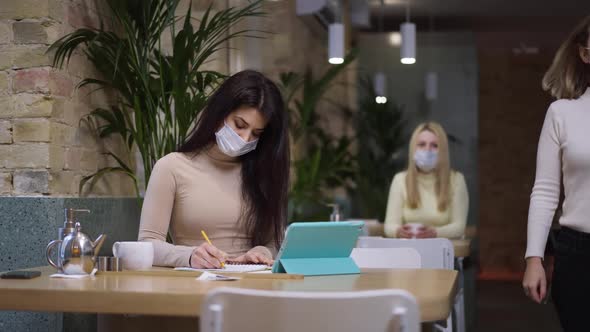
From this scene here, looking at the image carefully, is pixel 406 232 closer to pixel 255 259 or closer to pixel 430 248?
pixel 430 248

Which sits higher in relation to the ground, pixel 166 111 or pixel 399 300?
pixel 166 111

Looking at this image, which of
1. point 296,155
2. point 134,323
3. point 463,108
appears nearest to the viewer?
point 134,323

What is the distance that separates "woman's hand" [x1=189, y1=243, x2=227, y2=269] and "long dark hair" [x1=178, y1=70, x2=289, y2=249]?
1.41ft

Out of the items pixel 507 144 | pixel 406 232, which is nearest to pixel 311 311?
pixel 406 232

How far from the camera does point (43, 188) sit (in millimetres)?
3463

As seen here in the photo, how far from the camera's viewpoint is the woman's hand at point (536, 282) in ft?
8.05

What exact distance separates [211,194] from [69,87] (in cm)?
106

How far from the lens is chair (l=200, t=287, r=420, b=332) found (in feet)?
5.53

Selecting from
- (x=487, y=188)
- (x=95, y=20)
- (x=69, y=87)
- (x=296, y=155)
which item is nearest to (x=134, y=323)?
(x=69, y=87)

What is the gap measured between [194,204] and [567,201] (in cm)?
118

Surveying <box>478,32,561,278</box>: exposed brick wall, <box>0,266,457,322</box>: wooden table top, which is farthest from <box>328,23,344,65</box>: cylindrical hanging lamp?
<box>478,32,561,278</box>: exposed brick wall

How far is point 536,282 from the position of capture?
2.45 metres

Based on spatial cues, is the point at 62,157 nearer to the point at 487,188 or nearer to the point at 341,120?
the point at 341,120

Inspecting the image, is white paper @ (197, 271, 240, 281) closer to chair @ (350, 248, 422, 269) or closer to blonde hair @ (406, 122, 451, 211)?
chair @ (350, 248, 422, 269)
